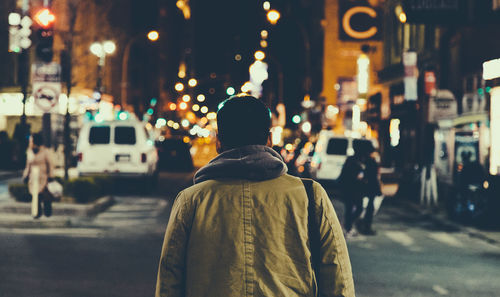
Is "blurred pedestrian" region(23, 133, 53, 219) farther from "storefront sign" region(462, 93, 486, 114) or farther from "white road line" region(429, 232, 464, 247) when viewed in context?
"storefront sign" region(462, 93, 486, 114)

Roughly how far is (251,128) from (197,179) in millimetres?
304

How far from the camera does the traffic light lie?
574 inches

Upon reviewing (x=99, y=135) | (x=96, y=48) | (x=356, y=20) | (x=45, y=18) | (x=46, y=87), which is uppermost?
(x=356, y=20)

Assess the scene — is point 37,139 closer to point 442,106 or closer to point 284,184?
point 442,106

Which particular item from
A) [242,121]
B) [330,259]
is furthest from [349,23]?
[330,259]

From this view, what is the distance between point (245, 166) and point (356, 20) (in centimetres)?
2970

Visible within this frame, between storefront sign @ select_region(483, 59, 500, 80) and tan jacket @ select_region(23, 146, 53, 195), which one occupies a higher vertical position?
storefront sign @ select_region(483, 59, 500, 80)

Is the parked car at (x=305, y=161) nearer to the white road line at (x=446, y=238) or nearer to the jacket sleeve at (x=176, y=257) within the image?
the white road line at (x=446, y=238)

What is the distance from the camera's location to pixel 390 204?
870 inches

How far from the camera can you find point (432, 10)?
1469 cm

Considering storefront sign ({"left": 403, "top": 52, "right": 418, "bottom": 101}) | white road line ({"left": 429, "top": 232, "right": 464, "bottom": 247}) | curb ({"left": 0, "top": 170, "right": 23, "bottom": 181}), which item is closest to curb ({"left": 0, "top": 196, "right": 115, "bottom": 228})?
white road line ({"left": 429, "top": 232, "right": 464, "bottom": 247})

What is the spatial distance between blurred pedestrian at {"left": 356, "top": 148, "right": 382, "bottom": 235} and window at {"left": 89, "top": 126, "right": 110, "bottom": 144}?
11.4 meters

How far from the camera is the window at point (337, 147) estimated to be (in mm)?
25688

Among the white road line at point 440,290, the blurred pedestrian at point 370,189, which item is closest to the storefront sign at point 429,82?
the blurred pedestrian at point 370,189
